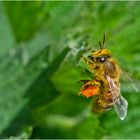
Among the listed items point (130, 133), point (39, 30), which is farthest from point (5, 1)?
point (130, 133)

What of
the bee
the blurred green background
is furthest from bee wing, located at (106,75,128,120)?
the blurred green background

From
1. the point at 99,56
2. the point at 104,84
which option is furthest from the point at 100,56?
the point at 104,84

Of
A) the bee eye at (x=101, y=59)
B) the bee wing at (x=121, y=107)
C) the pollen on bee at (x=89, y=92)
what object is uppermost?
the bee eye at (x=101, y=59)

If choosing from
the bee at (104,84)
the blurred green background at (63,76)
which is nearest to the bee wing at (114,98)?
the bee at (104,84)

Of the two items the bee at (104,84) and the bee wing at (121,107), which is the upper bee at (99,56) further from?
the bee wing at (121,107)

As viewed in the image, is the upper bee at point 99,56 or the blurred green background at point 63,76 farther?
the blurred green background at point 63,76

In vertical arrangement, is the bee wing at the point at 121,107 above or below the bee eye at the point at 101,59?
below

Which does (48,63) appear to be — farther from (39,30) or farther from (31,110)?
(39,30)
